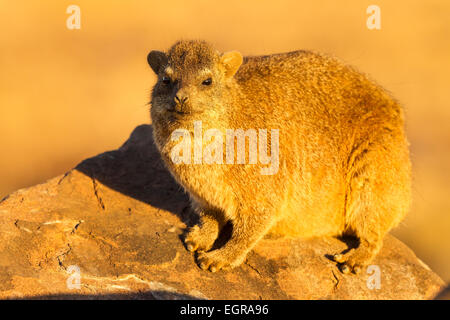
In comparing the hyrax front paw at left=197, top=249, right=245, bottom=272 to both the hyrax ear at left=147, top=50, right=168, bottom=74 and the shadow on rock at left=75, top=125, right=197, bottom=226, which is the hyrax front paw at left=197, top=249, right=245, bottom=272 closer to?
the shadow on rock at left=75, top=125, right=197, bottom=226

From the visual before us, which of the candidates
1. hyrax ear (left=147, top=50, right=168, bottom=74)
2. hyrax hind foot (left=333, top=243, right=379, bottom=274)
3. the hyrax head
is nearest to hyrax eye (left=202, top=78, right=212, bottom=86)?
the hyrax head

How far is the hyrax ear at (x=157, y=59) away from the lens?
6723mm

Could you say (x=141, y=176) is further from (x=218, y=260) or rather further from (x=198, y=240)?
(x=218, y=260)

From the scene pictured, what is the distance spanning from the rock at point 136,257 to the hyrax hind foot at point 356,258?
0.13 m

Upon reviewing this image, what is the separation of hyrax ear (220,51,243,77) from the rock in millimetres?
2120

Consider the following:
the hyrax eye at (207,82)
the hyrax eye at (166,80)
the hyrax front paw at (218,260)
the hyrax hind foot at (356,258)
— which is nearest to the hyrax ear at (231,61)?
the hyrax eye at (207,82)

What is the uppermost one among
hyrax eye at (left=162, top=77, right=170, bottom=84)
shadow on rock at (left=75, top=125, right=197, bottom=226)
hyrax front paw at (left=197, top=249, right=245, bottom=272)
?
hyrax eye at (left=162, top=77, right=170, bottom=84)

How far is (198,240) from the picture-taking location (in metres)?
6.81

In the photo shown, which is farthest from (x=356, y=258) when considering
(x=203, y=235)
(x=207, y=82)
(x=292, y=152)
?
(x=207, y=82)

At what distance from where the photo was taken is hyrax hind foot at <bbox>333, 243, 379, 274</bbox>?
268 inches

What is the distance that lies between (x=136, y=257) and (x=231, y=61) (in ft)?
9.28

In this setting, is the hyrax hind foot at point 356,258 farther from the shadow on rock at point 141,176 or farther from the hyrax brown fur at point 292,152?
the shadow on rock at point 141,176
